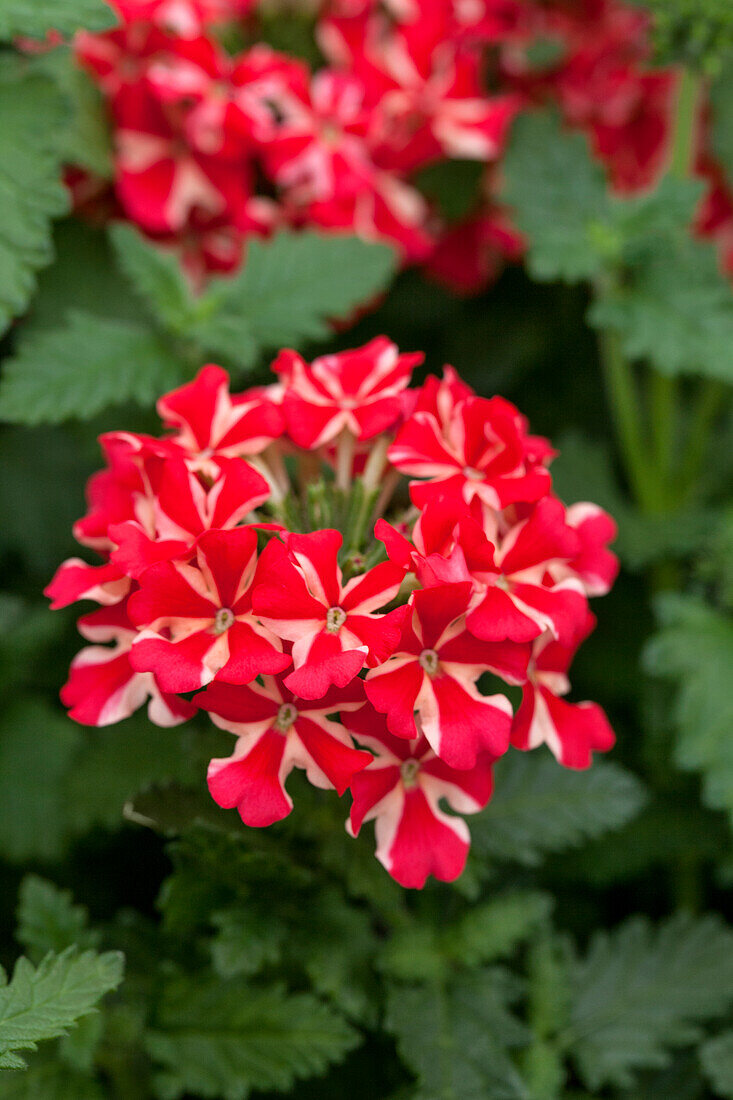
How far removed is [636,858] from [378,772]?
58 cm

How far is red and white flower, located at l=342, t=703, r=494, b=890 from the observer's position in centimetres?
63

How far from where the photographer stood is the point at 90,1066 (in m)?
0.76

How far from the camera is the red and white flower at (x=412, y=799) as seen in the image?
626mm

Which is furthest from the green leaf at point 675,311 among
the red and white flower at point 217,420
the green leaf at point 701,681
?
the red and white flower at point 217,420

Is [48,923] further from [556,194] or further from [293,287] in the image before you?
[556,194]

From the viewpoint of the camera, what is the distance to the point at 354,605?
612mm

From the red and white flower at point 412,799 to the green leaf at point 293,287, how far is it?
44 centimetres

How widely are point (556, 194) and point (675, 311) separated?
0.23 metres

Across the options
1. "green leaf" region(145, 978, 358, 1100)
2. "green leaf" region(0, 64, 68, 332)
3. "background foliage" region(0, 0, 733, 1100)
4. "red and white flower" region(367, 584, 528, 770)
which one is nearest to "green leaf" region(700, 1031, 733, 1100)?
"background foliage" region(0, 0, 733, 1100)

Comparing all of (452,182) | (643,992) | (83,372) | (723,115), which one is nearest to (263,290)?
(83,372)

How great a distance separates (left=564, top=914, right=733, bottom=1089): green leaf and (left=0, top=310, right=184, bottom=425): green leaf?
0.69 m

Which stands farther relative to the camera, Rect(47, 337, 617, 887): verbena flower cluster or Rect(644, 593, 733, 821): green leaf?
Rect(644, 593, 733, 821): green leaf

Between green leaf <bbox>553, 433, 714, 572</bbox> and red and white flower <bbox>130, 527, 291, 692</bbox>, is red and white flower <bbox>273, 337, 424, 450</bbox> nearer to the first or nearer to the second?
red and white flower <bbox>130, 527, 291, 692</bbox>

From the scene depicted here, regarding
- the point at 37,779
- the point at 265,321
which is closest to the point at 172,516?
the point at 265,321
